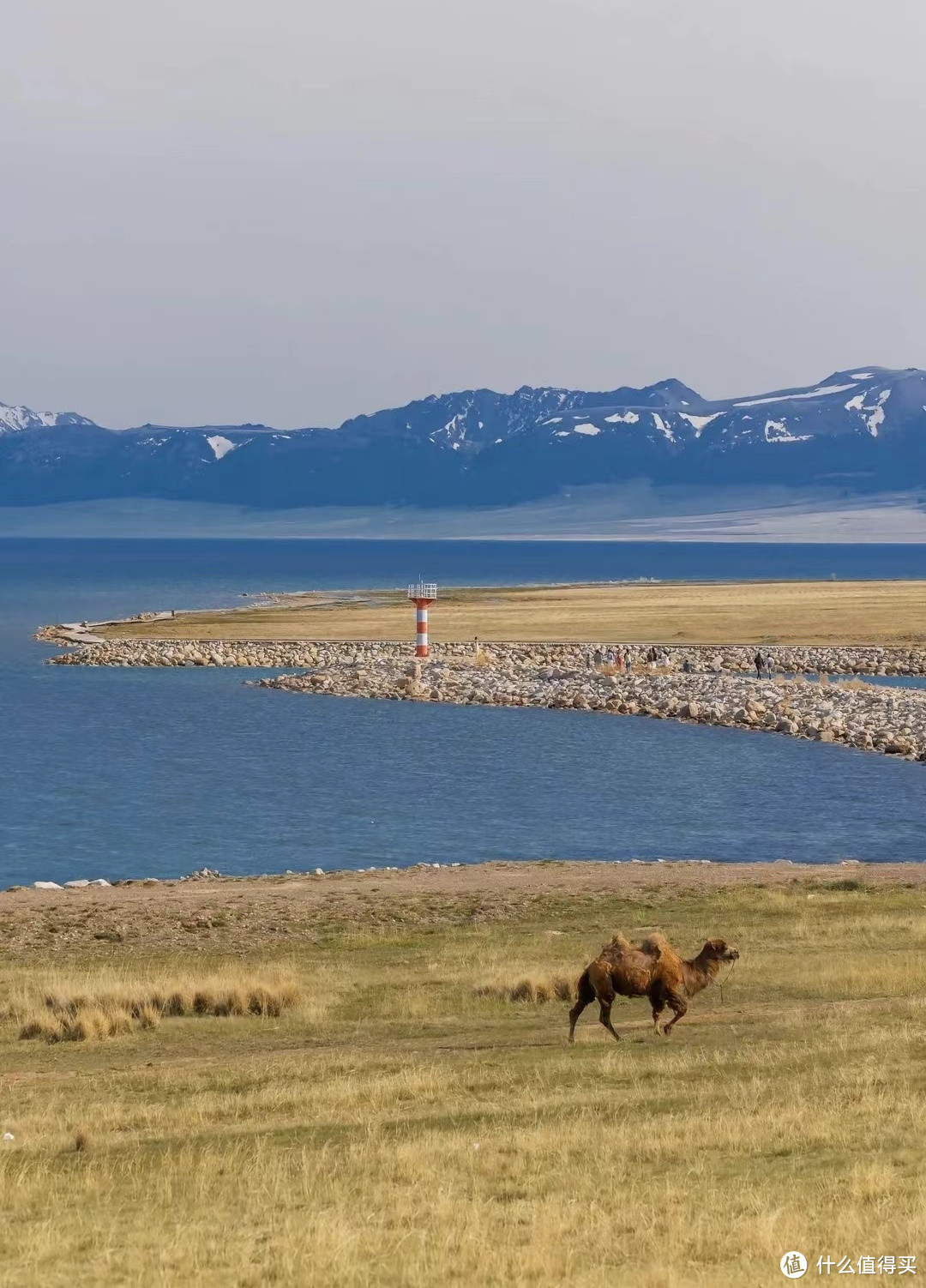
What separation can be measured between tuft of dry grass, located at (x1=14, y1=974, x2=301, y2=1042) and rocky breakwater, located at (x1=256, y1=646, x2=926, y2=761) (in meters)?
35.7

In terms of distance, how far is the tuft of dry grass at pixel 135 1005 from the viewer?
1841 centimetres

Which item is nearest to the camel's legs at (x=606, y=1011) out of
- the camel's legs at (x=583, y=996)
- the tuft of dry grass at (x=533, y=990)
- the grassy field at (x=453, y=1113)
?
the camel's legs at (x=583, y=996)

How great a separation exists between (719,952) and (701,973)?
291 millimetres

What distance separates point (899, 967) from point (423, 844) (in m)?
19.7

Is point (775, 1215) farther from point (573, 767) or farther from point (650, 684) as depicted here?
point (650, 684)

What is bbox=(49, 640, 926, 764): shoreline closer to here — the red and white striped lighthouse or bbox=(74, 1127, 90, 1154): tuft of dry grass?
the red and white striped lighthouse

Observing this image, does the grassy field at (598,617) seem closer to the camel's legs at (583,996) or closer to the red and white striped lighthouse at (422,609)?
the red and white striped lighthouse at (422,609)

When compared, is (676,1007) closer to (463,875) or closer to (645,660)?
(463,875)

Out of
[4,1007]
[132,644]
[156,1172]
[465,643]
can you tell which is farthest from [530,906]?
[132,644]

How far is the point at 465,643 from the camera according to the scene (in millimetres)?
89625

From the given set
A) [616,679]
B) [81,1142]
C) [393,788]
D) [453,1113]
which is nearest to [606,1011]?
[453,1113]

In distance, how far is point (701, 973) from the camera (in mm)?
16750

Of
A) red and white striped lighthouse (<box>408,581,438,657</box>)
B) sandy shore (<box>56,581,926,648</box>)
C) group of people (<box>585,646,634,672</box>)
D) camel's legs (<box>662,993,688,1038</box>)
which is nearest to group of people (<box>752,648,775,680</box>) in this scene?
group of people (<box>585,646,634,672</box>)

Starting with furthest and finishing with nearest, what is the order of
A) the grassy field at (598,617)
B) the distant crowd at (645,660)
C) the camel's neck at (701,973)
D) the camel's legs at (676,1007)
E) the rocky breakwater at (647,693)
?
the grassy field at (598,617)
the distant crowd at (645,660)
the rocky breakwater at (647,693)
the camel's neck at (701,973)
the camel's legs at (676,1007)
